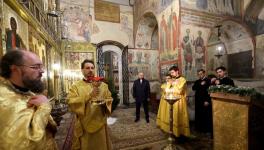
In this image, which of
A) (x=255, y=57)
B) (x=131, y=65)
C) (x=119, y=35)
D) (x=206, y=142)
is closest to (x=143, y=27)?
(x=119, y=35)

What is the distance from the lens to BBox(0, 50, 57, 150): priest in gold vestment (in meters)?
1.17

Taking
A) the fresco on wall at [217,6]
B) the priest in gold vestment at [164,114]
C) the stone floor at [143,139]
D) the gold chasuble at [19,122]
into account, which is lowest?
the stone floor at [143,139]

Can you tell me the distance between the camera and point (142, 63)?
11.5 metres

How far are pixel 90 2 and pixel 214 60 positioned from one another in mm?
8387

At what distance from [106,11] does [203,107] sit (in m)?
8.89

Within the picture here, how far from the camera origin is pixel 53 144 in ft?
5.40

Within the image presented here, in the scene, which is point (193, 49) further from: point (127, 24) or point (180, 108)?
point (127, 24)

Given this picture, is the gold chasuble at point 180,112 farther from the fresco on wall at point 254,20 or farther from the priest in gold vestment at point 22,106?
the fresco on wall at point 254,20

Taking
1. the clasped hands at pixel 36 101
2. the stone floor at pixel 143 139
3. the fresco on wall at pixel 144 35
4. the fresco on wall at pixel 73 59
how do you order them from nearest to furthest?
the clasped hands at pixel 36 101 < the stone floor at pixel 143 139 < the fresco on wall at pixel 73 59 < the fresco on wall at pixel 144 35

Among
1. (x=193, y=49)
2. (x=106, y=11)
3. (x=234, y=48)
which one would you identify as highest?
(x=106, y=11)

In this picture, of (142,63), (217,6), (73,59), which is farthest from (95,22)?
(217,6)

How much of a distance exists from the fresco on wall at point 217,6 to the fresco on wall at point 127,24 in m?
5.45

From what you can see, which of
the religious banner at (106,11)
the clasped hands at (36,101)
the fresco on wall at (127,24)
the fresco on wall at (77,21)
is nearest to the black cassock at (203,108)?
the clasped hands at (36,101)

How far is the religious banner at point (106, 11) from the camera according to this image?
11469 mm
